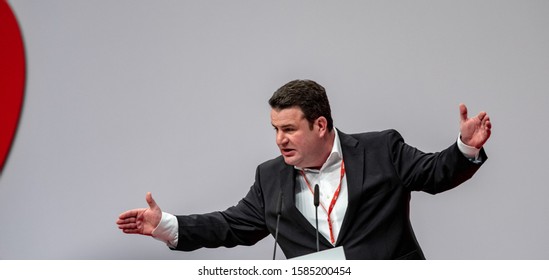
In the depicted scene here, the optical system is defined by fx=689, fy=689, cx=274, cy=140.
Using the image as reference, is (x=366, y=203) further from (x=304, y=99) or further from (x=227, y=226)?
(x=227, y=226)

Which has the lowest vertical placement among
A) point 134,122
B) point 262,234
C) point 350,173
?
point 262,234

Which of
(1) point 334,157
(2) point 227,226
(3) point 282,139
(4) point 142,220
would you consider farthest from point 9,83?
(1) point 334,157

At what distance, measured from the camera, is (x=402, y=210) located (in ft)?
8.58

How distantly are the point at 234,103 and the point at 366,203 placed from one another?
3.55 ft

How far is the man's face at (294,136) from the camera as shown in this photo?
2617 mm

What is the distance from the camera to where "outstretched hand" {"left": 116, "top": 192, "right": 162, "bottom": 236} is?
255cm

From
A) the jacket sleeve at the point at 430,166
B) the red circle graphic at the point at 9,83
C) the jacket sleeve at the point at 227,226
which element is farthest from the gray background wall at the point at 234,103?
the jacket sleeve at the point at 430,166

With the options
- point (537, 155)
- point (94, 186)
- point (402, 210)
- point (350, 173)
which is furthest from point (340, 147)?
point (94, 186)

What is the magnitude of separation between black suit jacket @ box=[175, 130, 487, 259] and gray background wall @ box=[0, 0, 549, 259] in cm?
59

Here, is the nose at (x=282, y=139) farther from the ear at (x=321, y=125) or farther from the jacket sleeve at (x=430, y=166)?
the jacket sleeve at (x=430, y=166)

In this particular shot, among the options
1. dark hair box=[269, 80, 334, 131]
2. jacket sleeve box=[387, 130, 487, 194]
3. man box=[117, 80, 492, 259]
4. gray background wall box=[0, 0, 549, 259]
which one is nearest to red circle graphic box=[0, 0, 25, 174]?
gray background wall box=[0, 0, 549, 259]

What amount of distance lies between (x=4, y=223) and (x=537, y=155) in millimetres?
2668

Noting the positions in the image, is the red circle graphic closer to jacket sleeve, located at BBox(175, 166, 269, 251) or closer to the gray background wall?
the gray background wall

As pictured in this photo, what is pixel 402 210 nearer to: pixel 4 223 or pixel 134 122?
pixel 134 122
